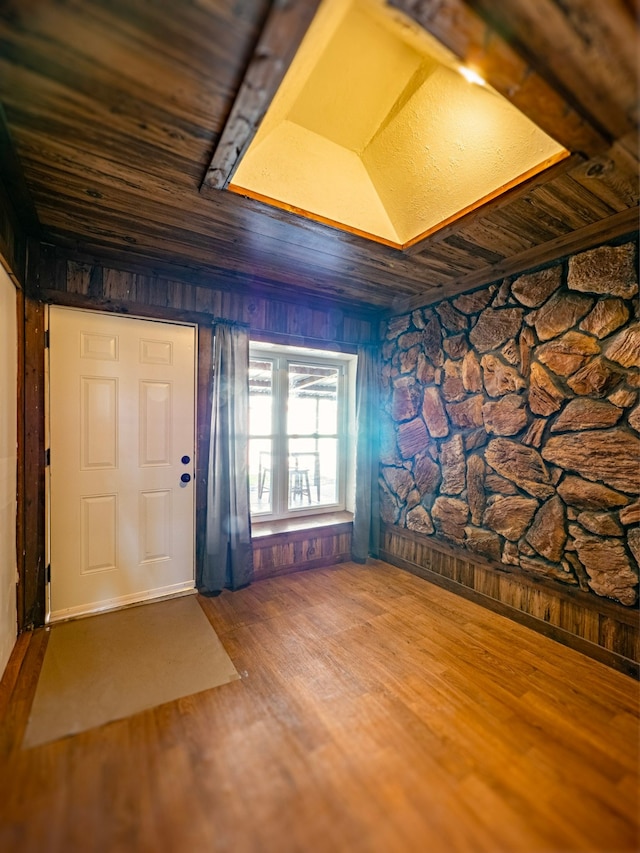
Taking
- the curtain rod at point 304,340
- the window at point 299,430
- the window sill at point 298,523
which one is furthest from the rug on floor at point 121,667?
the curtain rod at point 304,340

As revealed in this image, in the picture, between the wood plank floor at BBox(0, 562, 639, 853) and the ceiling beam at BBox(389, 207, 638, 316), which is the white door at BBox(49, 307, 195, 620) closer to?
the wood plank floor at BBox(0, 562, 639, 853)

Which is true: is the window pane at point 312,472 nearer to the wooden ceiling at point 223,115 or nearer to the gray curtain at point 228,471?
the gray curtain at point 228,471

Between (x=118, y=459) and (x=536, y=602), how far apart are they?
10.3 ft

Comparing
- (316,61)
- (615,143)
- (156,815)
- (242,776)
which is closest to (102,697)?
(156,815)

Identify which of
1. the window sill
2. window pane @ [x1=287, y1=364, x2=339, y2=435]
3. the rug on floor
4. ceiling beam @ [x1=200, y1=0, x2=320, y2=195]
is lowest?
the rug on floor

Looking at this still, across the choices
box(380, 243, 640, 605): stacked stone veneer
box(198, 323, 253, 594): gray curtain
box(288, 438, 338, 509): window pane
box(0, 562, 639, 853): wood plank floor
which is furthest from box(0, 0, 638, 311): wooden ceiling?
box(0, 562, 639, 853): wood plank floor

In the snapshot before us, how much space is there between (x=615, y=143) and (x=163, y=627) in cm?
352

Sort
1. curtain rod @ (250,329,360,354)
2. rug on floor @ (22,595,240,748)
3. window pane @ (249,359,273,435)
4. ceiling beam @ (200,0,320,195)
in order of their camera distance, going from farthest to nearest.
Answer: window pane @ (249,359,273,435) → curtain rod @ (250,329,360,354) → rug on floor @ (22,595,240,748) → ceiling beam @ (200,0,320,195)

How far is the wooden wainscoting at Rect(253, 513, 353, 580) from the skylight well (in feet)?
8.30

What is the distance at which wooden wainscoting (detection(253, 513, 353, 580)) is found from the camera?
10.6ft

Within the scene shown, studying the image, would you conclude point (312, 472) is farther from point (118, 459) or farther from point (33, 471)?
point (33, 471)

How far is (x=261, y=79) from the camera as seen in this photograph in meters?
1.23

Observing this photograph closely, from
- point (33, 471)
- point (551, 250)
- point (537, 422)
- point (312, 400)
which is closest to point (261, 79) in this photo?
point (551, 250)

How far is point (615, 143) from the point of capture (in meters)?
1.44
